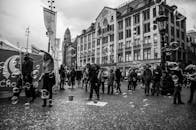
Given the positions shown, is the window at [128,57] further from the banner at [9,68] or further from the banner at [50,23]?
the banner at [9,68]

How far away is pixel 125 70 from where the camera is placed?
39.3 m

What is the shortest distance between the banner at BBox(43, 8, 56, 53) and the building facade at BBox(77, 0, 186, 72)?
20.4 metres

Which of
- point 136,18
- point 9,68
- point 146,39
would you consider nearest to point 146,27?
point 146,39

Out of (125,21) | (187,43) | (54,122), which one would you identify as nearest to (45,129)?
(54,122)

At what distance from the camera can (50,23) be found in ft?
36.3

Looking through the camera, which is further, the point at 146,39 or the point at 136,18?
the point at 136,18

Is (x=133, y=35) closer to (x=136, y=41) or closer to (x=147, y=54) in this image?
(x=136, y=41)

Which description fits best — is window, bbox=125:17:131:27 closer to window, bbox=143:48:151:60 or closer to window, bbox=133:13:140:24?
window, bbox=133:13:140:24

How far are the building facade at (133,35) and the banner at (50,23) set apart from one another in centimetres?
2037

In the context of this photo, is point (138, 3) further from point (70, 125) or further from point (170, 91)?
point (70, 125)

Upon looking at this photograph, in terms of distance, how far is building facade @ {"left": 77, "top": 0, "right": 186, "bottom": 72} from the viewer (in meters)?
34.2

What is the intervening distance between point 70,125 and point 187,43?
151 ft

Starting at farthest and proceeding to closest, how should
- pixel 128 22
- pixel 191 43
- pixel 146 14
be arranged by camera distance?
pixel 191 43, pixel 128 22, pixel 146 14

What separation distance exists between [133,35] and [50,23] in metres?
30.5
